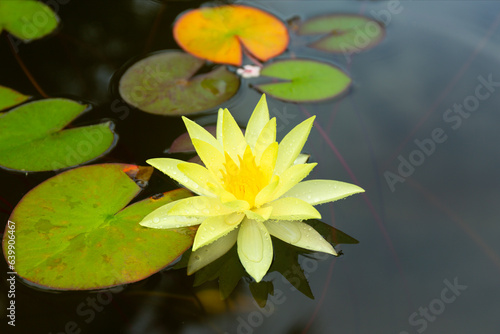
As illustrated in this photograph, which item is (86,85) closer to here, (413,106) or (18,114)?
(18,114)

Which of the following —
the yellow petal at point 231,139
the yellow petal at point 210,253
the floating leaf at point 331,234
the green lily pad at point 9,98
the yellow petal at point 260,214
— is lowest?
the green lily pad at point 9,98

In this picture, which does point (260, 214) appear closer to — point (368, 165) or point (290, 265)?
point (290, 265)

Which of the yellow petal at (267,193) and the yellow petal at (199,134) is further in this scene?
the yellow petal at (199,134)

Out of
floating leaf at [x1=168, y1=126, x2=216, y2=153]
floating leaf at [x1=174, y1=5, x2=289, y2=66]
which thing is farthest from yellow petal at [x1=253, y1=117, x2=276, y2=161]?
floating leaf at [x1=174, y1=5, x2=289, y2=66]

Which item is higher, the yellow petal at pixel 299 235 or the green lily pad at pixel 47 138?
the yellow petal at pixel 299 235

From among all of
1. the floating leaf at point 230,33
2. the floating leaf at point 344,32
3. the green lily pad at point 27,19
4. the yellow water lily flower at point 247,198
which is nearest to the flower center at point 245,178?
the yellow water lily flower at point 247,198

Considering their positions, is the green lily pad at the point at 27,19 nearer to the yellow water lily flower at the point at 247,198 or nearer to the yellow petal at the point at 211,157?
the yellow water lily flower at the point at 247,198

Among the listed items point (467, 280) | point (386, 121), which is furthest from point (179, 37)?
point (467, 280)

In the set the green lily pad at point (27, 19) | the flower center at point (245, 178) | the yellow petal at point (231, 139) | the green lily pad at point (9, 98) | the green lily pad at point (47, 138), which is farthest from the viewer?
the green lily pad at point (27, 19)
